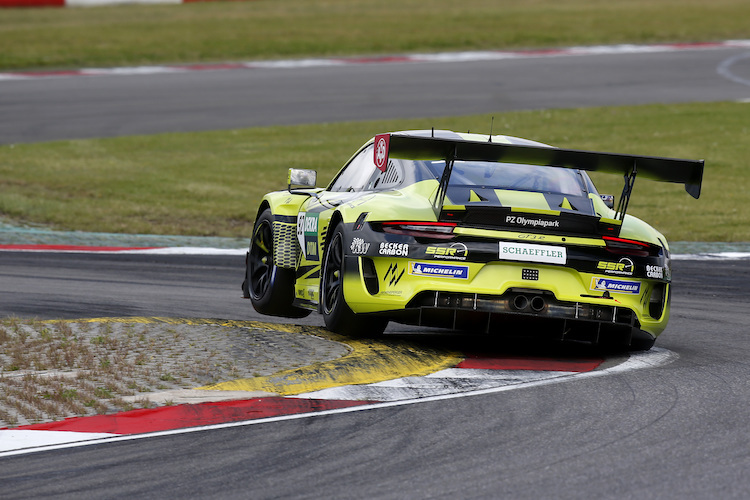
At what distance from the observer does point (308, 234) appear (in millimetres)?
8188

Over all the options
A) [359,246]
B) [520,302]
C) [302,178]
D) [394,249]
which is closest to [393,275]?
Result: [394,249]

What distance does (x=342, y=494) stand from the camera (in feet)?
13.9

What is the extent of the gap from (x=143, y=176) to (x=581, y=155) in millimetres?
13218

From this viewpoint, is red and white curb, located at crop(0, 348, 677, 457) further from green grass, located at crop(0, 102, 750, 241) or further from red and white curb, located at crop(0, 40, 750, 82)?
Result: red and white curb, located at crop(0, 40, 750, 82)

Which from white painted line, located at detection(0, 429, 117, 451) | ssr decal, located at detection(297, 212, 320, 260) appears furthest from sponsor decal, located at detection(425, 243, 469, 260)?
white painted line, located at detection(0, 429, 117, 451)

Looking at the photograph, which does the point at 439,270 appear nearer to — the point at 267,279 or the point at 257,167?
the point at 267,279

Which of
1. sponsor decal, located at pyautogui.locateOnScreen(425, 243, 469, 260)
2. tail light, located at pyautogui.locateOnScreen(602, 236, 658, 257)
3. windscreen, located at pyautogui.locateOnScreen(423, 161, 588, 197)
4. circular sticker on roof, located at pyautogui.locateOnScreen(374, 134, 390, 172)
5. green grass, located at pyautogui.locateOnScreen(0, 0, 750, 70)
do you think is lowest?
sponsor decal, located at pyautogui.locateOnScreen(425, 243, 469, 260)

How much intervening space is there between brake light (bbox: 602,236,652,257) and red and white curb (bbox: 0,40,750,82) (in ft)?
76.3

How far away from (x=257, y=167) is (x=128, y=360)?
13.6m

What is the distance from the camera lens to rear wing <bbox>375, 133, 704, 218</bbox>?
666 cm

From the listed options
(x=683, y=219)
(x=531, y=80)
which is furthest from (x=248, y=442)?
(x=531, y=80)

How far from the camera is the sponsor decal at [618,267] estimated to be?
6863 millimetres

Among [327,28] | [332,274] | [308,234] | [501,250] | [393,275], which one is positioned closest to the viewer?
[501,250]

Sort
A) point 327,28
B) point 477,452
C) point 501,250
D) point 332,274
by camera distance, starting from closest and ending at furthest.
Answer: point 477,452 → point 501,250 → point 332,274 → point 327,28
